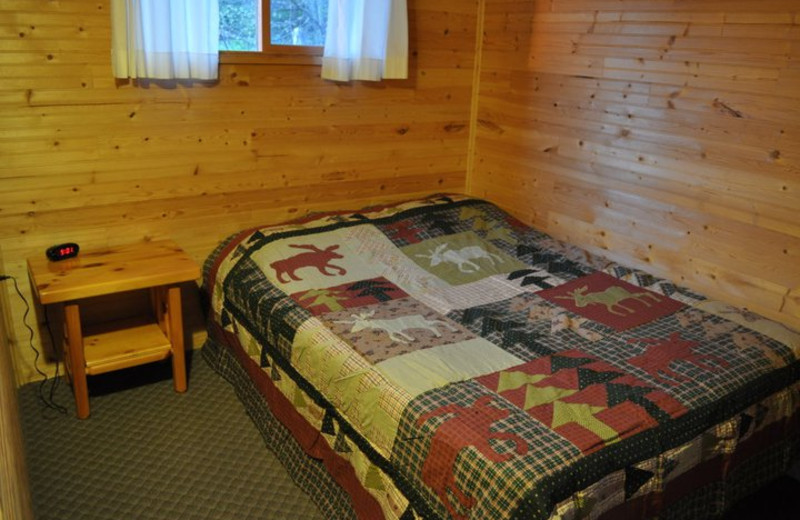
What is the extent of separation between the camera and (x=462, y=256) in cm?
288

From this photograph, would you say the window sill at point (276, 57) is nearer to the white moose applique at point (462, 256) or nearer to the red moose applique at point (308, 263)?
the red moose applique at point (308, 263)

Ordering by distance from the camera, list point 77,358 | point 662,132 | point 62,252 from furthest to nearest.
A: point 662,132 < point 62,252 < point 77,358

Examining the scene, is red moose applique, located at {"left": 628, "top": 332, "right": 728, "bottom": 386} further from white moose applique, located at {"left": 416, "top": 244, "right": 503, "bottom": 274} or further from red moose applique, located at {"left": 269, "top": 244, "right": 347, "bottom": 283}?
red moose applique, located at {"left": 269, "top": 244, "right": 347, "bottom": 283}

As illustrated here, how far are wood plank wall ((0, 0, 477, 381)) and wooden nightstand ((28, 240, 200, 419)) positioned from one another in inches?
6.5

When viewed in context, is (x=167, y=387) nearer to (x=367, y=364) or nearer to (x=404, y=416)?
(x=367, y=364)

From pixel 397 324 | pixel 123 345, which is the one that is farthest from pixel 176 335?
pixel 397 324

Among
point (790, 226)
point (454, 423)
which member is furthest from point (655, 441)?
point (790, 226)

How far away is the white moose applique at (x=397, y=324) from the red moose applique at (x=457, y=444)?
449mm

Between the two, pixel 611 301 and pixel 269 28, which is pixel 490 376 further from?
pixel 269 28

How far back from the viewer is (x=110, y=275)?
2.44 meters

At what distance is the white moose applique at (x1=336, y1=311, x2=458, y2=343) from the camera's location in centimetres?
216

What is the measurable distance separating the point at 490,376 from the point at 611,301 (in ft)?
2.53

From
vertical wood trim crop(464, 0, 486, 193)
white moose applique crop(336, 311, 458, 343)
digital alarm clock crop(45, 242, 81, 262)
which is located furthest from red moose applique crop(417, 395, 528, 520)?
vertical wood trim crop(464, 0, 486, 193)

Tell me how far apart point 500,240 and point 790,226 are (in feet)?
3.86
